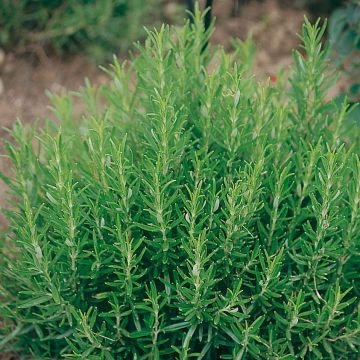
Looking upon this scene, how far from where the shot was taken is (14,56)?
4.51m

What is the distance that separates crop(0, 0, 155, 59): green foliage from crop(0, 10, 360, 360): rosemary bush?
70.9 inches

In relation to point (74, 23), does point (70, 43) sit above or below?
below

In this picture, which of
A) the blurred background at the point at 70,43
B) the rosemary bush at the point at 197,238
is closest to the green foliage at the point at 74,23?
the blurred background at the point at 70,43

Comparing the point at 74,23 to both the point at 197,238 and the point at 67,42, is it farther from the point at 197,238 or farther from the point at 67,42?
the point at 197,238

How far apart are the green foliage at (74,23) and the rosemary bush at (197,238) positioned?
1.80m

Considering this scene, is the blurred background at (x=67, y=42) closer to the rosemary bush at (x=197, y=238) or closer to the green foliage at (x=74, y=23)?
the green foliage at (x=74, y=23)

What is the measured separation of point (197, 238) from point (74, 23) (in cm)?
243

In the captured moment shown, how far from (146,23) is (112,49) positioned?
0.99 ft

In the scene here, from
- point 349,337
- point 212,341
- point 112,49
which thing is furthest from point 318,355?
point 112,49

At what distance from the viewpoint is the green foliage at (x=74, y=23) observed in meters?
4.25

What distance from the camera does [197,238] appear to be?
86.5 inches

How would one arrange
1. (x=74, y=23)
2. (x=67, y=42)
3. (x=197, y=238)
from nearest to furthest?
(x=197, y=238)
(x=74, y=23)
(x=67, y=42)

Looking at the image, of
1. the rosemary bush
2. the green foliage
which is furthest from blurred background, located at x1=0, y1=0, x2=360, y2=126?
the rosemary bush

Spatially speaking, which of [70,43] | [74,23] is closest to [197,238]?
[74,23]
